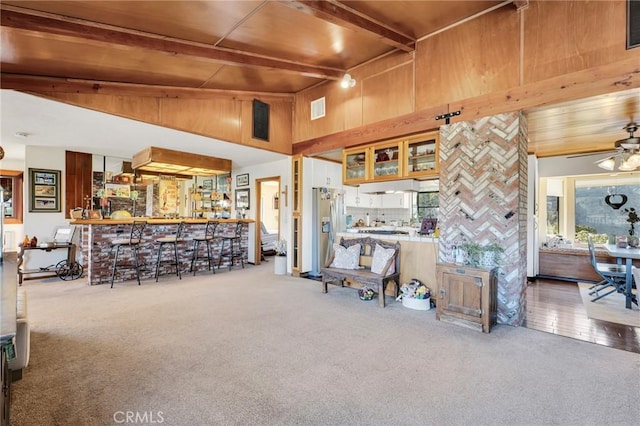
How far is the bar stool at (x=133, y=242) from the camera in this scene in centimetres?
523

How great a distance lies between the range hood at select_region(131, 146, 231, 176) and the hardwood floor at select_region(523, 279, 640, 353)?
6399 mm

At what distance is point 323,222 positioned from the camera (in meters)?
6.45

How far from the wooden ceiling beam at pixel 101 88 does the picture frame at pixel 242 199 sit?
300 cm

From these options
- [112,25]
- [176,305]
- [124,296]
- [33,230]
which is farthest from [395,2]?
[33,230]

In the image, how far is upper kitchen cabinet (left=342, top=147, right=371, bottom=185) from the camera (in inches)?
204

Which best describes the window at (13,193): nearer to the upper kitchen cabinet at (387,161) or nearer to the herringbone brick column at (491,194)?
the upper kitchen cabinet at (387,161)

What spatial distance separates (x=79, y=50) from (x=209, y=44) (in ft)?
4.51

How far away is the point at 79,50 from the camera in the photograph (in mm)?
3379

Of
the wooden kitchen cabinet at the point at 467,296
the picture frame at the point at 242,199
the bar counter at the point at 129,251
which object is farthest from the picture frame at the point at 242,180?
the wooden kitchen cabinet at the point at 467,296

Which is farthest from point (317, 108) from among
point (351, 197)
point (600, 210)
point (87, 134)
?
point (600, 210)

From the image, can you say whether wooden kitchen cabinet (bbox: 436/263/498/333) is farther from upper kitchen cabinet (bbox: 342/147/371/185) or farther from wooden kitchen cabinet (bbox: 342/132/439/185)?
upper kitchen cabinet (bbox: 342/147/371/185)

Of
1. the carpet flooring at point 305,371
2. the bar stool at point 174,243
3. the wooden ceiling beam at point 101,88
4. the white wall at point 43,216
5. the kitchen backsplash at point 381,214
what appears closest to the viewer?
the carpet flooring at point 305,371

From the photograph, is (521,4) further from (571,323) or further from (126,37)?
(126,37)

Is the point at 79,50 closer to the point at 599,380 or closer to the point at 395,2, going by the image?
the point at 395,2
